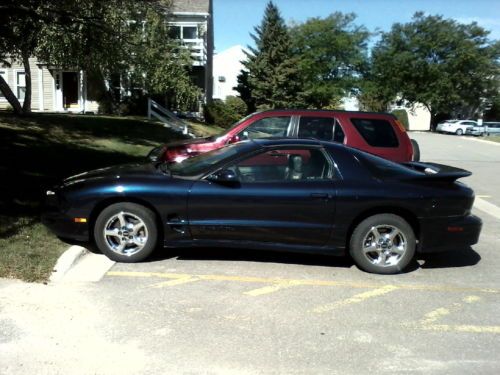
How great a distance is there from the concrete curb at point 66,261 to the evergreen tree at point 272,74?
33.1 meters

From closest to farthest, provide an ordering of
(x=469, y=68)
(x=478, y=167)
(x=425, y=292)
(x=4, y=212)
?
1. (x=425, y=292)
2. (x=4, y=212)
3. (x=478, y=167)
4. (x=469, y=68)

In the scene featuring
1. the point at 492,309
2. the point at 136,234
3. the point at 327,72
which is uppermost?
the point at 327,72

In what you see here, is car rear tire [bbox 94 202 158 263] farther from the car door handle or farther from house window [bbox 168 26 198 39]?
house window [bbox 168 26 198 39]

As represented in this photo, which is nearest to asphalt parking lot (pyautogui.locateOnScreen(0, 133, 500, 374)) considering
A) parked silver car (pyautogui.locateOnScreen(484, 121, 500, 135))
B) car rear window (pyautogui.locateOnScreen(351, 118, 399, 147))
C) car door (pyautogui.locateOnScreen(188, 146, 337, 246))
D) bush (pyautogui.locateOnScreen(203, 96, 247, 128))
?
car door (pyautogui.locateOnScreen(188, 146, 337, 246))

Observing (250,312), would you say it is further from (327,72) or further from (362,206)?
(327,72)

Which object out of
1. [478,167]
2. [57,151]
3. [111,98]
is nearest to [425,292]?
[57,151]

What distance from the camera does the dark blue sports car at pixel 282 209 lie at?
571 cm

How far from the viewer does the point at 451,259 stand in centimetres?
655

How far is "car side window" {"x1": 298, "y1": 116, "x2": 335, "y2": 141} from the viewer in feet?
29.1

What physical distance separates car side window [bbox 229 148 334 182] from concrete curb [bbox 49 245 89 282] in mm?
1952

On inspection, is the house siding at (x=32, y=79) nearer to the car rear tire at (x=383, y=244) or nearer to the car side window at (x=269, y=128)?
the car side window at (x=269, y=128)

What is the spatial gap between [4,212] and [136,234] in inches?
96.5

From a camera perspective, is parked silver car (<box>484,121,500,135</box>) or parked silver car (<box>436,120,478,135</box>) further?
parked silver car (<box>484,121,500,135</box>)

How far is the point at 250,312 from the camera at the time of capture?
4.69m
